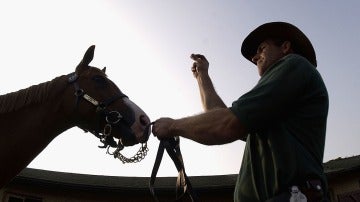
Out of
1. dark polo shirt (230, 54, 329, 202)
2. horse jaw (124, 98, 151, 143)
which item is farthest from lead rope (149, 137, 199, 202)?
horse jaw (124, 98, 151, 143)

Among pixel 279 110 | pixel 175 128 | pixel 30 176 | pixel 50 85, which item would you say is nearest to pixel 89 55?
pixel 50 85

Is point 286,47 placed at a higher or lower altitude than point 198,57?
higher

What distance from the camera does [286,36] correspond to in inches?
128

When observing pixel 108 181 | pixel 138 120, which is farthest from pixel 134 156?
pixel 108 181

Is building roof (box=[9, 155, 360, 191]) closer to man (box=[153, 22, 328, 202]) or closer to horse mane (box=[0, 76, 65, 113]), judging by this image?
horse mane (box=[0, 76, 65, 113])

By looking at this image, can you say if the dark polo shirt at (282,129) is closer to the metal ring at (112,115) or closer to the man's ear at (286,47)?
the man's ear at (286,47)

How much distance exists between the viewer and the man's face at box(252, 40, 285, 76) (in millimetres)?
3162

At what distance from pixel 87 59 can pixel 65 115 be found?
85 centimetres

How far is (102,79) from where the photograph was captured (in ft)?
16.4

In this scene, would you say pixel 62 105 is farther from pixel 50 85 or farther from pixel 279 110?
pixel 279 110

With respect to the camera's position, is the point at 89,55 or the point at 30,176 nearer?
the point at 89,55

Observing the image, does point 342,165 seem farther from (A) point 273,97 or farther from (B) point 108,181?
(A) point 273,97

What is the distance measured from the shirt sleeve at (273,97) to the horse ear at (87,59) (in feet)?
9.50

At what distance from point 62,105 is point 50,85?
272 millimetres
